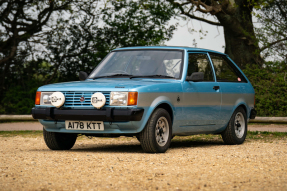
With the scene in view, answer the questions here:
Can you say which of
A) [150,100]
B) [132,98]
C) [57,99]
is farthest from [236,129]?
[57,99]

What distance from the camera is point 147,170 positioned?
245 inches

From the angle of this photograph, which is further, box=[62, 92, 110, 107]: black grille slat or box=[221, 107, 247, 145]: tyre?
box=[221, 107, 247, 145]: tyre

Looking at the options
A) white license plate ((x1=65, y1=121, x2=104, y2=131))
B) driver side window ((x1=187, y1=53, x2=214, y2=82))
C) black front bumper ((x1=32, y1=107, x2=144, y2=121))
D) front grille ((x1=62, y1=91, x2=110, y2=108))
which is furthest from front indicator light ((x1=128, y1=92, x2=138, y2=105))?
driver side window ((x1=187, y1=53, x2=214, y2=82))

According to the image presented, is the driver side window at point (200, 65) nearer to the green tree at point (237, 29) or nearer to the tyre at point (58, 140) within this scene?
the tyre at point (58, 140)

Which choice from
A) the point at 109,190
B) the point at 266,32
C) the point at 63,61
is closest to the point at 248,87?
the point at 109,190

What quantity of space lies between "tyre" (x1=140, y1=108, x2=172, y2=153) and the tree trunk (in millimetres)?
13024

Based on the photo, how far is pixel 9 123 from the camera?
1841cm

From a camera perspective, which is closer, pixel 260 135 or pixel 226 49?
pixel 260 135

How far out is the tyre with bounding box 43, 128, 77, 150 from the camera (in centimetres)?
853

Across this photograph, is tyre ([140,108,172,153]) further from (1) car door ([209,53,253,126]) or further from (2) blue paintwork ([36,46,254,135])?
(1) car door ([209,53,253,126])

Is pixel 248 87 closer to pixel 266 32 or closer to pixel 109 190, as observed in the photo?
pixel 109 190

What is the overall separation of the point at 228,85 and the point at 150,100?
2.68 meters

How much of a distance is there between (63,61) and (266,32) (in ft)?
29.0

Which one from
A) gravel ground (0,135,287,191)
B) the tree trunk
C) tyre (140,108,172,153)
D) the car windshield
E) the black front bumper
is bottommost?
gravel ground (0,135,287,191)
